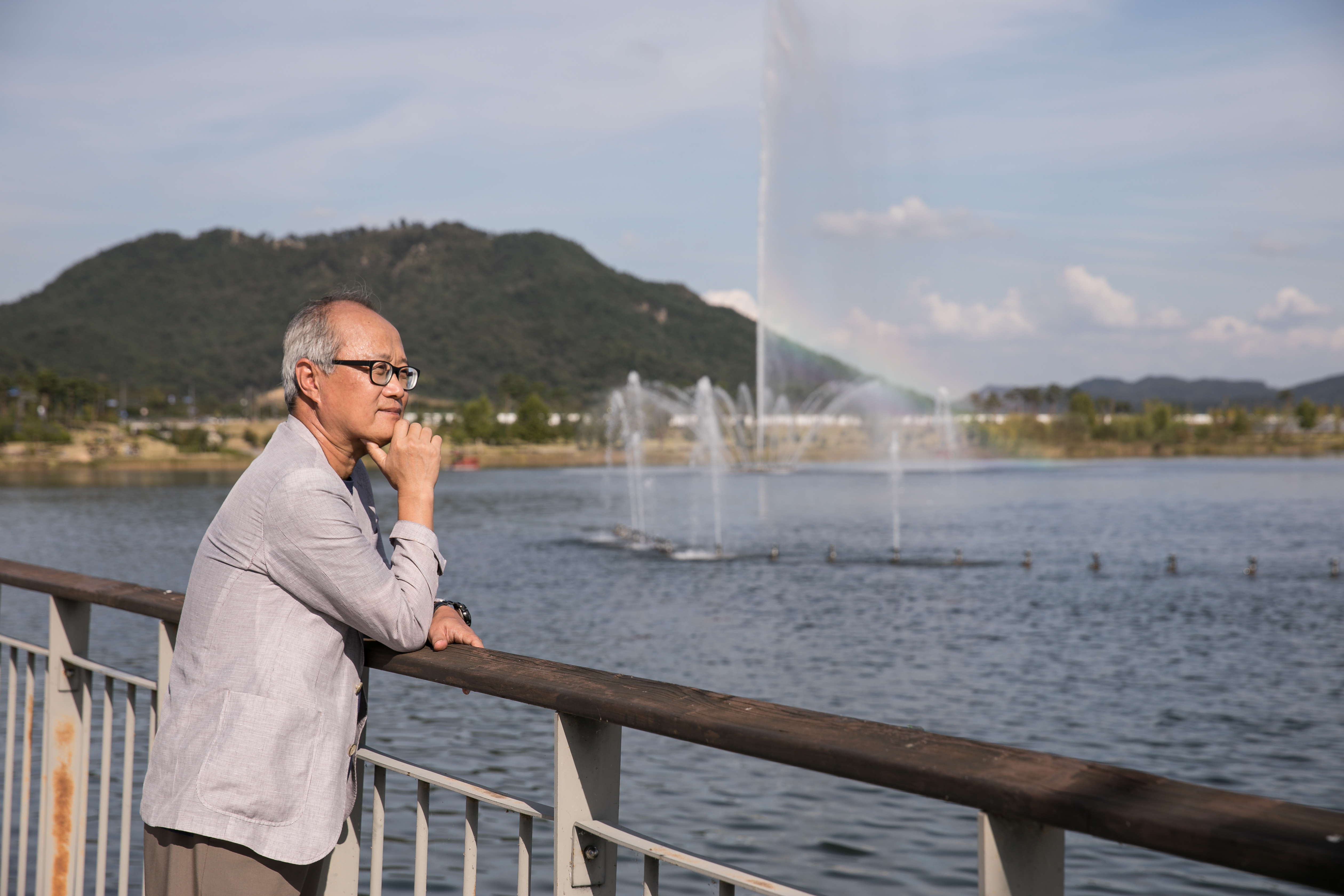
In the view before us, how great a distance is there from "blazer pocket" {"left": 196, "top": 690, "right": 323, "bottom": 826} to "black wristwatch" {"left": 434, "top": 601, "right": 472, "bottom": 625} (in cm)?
51

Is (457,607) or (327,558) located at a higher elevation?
(327,558)

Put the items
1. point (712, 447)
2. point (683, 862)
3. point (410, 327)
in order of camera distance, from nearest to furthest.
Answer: point (683, 862)
point (712, 447)
point (410, 327)

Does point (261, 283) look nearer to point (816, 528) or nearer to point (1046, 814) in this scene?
point (816, 528)

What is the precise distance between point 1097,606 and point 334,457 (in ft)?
77.1

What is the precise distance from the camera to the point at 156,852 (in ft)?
7.53

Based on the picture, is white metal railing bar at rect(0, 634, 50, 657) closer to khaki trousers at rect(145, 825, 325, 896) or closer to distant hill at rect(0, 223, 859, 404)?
khaki trousers at rect(145, 825, 325, 896)

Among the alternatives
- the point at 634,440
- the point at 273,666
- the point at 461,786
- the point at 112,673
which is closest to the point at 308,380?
the point at 273,666

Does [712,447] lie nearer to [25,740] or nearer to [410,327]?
[25,740]

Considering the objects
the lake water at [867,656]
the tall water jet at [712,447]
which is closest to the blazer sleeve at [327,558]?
the lake water at [867,656]

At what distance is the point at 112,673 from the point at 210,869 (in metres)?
1.38

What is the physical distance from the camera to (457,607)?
289cm

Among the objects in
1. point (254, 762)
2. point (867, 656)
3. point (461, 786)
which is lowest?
point (867, 656)

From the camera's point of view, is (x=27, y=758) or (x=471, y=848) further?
(x=27, y=758)

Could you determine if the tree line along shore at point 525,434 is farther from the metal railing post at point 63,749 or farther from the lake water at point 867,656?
the metal railing post at point 63,749
